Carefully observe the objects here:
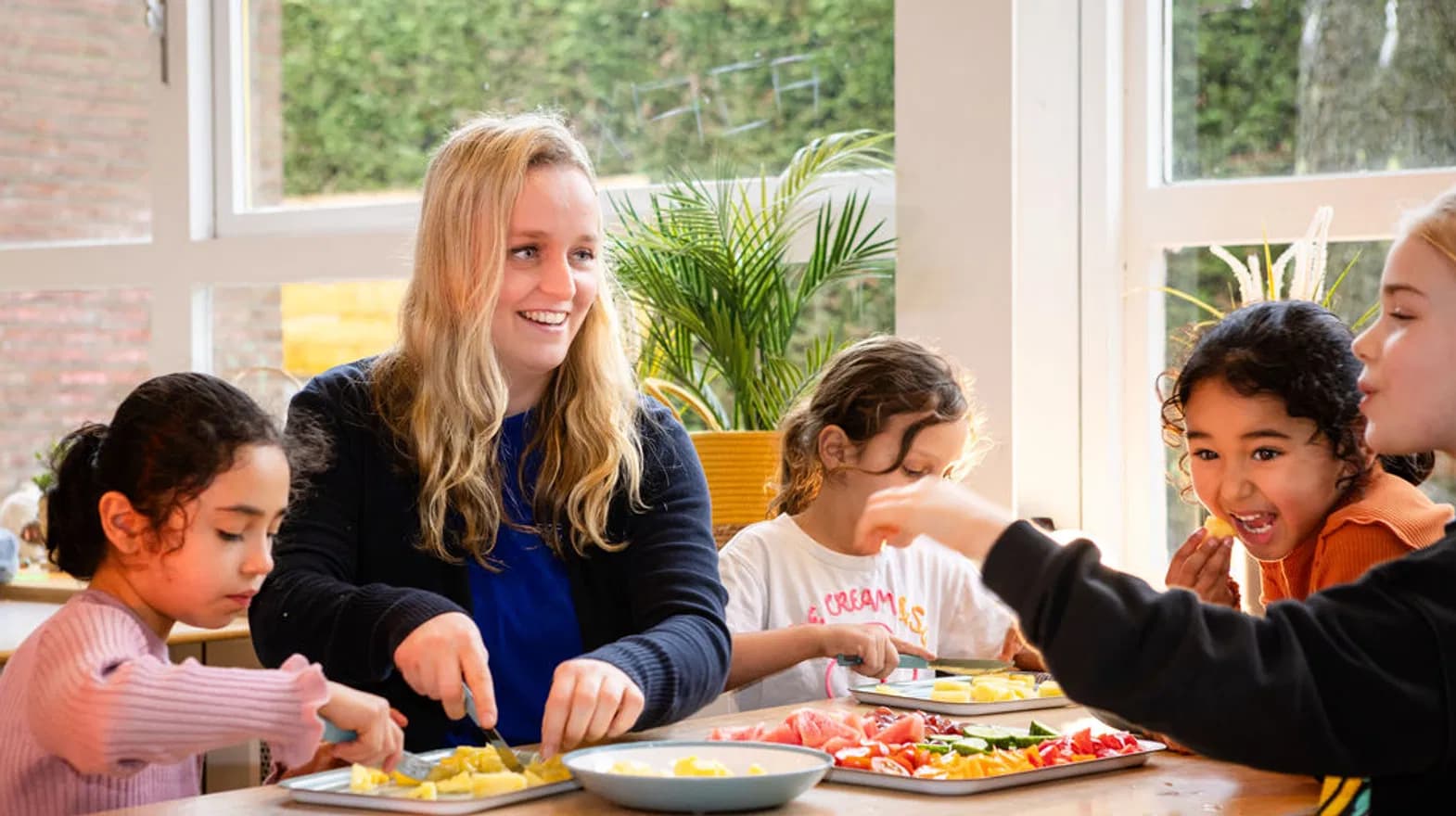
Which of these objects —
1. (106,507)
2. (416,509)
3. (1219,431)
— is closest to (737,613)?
(416,509)

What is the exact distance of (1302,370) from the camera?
1.88 metres

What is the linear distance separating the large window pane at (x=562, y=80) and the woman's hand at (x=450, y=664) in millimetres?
1966

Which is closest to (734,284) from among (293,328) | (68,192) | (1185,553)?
(1185,553)

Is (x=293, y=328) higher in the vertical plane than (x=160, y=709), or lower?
higher

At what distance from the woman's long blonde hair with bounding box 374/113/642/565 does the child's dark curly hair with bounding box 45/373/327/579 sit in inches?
9.9

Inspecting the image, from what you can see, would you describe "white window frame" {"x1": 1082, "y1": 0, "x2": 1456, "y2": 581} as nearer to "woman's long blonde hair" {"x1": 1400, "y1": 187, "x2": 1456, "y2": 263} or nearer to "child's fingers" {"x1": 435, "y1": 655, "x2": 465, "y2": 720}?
"woman's long blonde hair" {"x1": 1400, "y1": 187, "x2": 1456, "y2": 263}

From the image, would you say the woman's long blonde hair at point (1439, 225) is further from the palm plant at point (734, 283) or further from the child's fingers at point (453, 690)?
the palm plant at point (734, 283)

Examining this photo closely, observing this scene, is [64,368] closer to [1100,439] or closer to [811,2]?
[811,2]

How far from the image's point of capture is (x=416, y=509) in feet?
6.45

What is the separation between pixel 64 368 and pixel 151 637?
12.1 ft

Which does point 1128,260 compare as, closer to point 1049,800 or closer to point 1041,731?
point 1041,731

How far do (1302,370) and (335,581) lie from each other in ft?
3.59

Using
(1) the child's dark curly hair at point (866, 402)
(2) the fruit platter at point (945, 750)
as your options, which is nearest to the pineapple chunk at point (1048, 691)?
(2) the fruit platter at point (945, 750)

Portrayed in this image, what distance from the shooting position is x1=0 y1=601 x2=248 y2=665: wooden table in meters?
2.70
